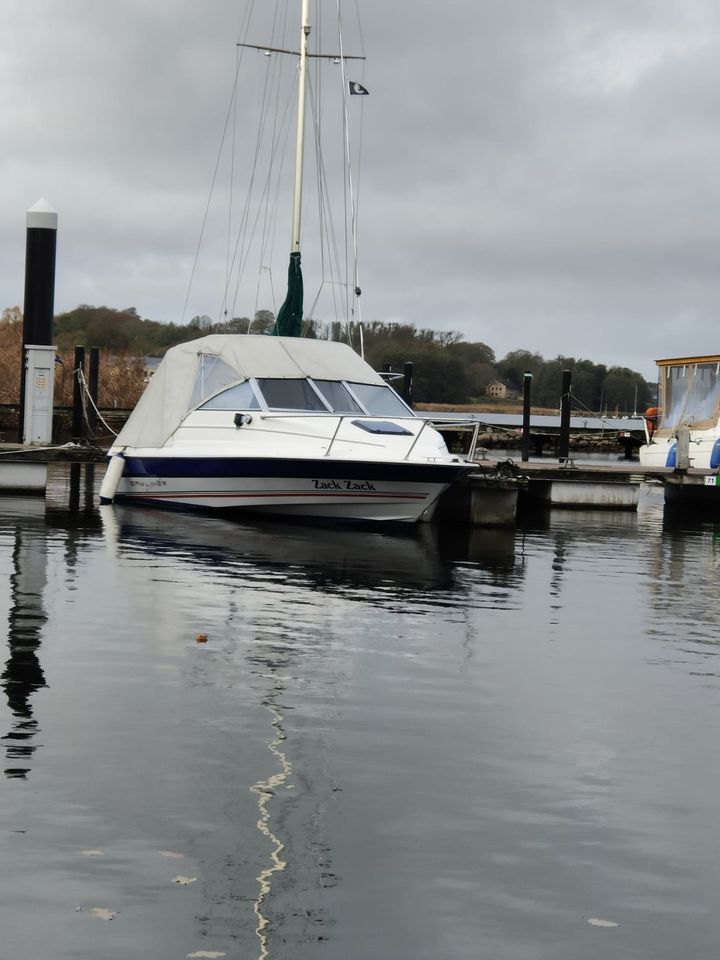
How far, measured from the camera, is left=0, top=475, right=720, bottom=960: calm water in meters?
5.39

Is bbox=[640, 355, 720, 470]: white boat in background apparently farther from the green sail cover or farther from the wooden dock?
the green sail cover

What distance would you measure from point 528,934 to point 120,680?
4.94 meters

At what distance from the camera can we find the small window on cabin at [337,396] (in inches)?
894

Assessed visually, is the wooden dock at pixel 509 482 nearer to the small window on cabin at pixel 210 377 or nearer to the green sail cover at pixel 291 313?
the small window on cabin at pixel 210 377

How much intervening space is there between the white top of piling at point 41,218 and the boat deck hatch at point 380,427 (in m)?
9.63

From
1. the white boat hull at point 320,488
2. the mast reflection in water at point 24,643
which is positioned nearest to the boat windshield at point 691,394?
the white boat hull at point 320,488

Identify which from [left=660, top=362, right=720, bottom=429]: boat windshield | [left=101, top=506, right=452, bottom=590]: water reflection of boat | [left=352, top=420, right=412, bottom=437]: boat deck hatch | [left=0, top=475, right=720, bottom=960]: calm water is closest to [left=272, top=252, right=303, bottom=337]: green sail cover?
[left=101, top=506, right=452, bottom=590]: water reflection of boat

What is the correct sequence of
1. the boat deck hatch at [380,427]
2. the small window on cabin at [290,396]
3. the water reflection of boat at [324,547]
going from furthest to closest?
the small window on cabin at [290,396]
the boat deck hatch at [380,427]
the water reflection of boat at [324,547]

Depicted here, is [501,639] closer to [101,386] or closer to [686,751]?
[686,751]

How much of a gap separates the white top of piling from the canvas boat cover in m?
5.39

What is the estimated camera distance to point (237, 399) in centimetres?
2283

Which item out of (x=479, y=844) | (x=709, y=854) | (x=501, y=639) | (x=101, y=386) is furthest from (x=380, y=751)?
(x=101, y=386)

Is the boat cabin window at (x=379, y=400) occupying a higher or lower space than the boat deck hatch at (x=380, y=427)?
higher

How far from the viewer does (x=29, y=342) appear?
92.0ft
